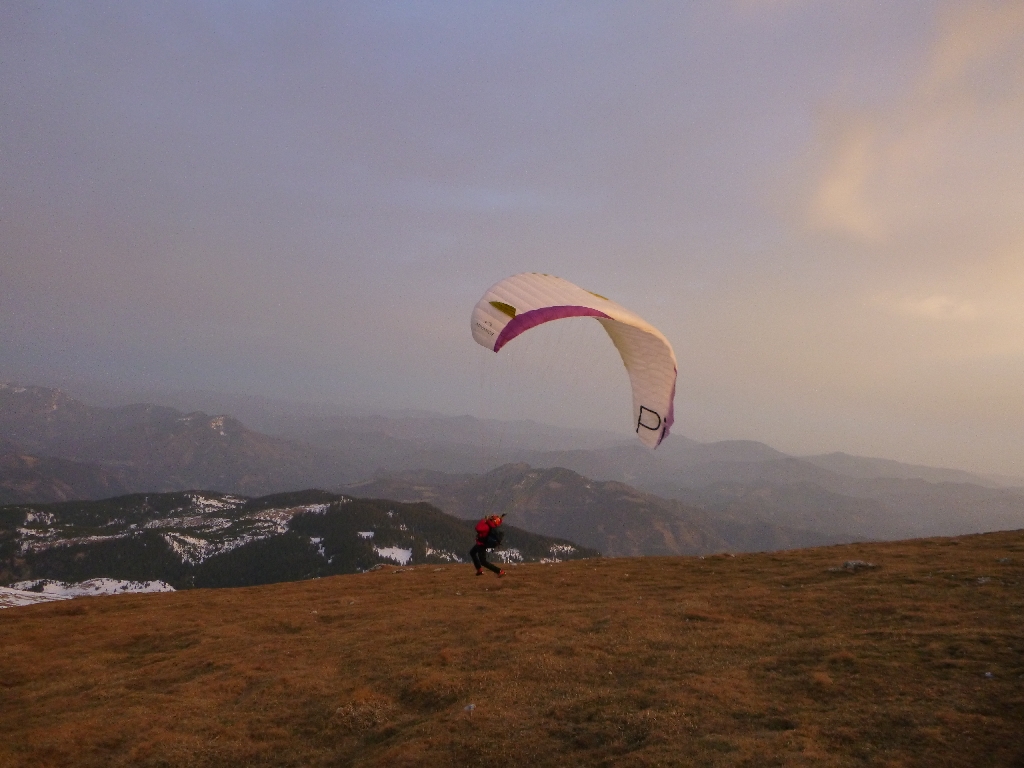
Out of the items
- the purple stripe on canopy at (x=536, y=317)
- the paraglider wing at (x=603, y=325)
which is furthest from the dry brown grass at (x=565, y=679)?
the purple stripe on canopy at (x=536, y=317)

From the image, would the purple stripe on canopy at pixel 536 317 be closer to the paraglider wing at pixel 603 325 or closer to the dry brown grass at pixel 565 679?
the paraglider wing at pixel 603 325

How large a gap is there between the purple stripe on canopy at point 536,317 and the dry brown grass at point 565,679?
10399mm

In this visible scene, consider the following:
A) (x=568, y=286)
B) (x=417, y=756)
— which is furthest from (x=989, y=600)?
(x=417, y=756)

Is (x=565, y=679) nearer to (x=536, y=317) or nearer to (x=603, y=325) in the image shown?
(x=536, y=317)

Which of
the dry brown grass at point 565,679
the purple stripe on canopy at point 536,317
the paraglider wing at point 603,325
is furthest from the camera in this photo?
the paraglider wing at point 603,325

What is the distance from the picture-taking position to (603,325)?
22750 mm

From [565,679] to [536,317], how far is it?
441 inches

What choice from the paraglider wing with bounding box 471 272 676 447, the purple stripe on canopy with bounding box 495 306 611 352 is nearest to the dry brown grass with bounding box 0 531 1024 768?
the paraglider wing with bounding box 471 272 676 447

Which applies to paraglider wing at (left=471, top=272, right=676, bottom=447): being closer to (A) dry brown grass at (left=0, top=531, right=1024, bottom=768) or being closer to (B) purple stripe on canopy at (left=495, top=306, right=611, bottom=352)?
(B) purple stripe on canopy at (left=495, top=306, right=611, bottom=352)

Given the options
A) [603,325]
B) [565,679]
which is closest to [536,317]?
[603,325]

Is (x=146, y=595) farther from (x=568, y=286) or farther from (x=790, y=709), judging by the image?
(x=790, y=709)

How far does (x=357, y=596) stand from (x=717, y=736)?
25519mm

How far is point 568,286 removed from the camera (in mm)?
21453

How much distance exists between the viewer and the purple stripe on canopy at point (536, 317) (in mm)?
17922
